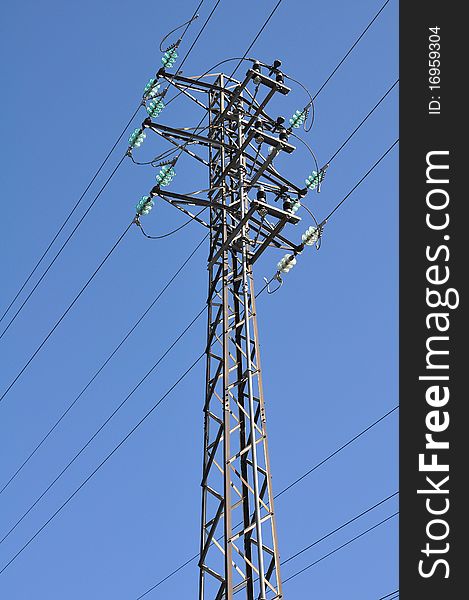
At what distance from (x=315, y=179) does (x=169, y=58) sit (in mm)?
3325

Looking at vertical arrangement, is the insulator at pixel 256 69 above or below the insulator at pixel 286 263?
above

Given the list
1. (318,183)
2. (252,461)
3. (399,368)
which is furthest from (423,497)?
(318,183)

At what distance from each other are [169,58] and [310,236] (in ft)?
13.2

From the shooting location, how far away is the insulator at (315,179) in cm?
1606

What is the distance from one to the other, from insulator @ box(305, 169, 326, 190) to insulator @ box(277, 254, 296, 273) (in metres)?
1.19

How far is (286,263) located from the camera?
15898 millimetres

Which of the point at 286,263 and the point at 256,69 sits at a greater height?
the point at 256,69

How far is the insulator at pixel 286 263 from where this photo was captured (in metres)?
15.8

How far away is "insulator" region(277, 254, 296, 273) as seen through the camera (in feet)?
52.0

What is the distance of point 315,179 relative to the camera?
16109 mm

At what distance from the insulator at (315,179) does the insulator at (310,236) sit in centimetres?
75

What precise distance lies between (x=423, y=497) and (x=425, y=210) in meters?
3.54

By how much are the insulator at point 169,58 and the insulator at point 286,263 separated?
3.94 m

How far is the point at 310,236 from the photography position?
51.7 ft
